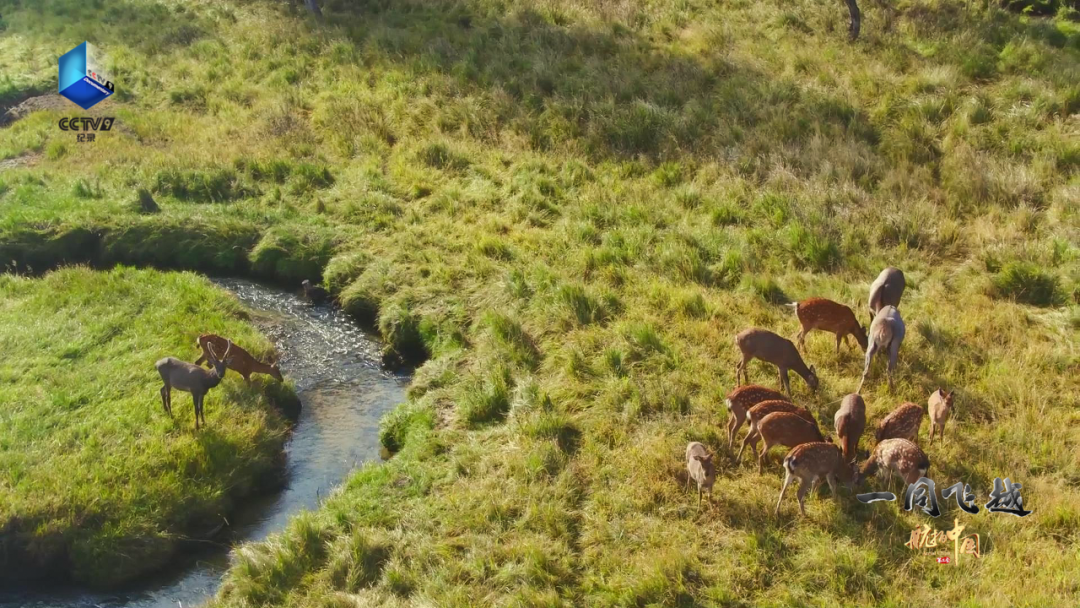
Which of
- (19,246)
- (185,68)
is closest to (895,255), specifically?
(19,246)

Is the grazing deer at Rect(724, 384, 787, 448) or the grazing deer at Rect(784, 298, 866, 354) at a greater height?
the grazing deer at Rect(784, 298, 866, 354)

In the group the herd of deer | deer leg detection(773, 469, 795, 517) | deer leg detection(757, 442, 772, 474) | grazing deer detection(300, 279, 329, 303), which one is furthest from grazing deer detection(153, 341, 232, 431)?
deer leg detection(773, 469, 795, 517)

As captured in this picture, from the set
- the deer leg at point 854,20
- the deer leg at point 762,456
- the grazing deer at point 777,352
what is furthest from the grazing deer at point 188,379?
the deer leg at point 854,20

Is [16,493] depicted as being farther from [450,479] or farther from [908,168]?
[908,168]

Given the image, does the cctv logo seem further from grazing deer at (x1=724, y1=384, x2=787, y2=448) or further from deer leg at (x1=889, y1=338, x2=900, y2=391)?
deer leg at (x1=889, y1=338, x2=900, y2=391)

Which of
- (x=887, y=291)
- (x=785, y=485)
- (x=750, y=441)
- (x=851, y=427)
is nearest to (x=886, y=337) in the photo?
(x=887, y=291)

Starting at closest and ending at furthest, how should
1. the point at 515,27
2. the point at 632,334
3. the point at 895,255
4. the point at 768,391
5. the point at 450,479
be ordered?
the point at 768,391
the point at 450,479
the point at 632,334
the point at 895,255
the point at 515,27

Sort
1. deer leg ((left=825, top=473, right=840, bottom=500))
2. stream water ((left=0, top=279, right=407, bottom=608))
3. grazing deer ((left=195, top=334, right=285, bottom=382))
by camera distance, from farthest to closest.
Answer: grazing deer ((left=195, top=334, right=285, bottom=382)), stream water ((left=0, top=279, right=407, bottom=608)), deer leg ((left=825, top=473, right=840, bottom=500))
